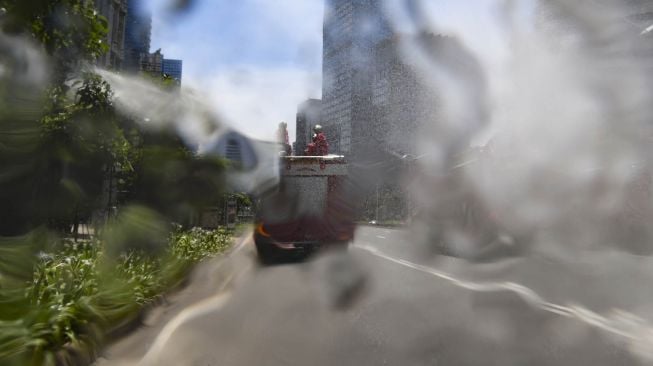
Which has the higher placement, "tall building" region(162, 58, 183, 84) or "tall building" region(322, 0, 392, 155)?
"tall building" region(322, 0, 392, 155)

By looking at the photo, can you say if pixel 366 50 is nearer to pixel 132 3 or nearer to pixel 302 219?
pixel 302 219

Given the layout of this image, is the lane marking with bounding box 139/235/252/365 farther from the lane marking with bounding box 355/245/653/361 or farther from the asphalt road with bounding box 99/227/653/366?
the lane marking with bounding box 355/245/653/361

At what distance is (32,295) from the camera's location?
4.56 metres

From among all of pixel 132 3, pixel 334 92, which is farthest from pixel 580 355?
pixel 334 92

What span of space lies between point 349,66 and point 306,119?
10.6ft

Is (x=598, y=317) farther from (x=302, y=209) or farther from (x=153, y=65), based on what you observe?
(x=153, y=65)

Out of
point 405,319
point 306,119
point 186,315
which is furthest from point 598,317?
point 306,119

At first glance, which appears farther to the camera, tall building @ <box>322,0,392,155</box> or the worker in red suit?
tall building @ <box>322,0,392,155</box>

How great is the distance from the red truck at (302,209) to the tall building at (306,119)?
8.22 feet

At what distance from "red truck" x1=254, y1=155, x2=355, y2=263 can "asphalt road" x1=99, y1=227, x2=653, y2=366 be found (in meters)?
1.72

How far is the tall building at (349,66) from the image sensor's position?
17.4 meters


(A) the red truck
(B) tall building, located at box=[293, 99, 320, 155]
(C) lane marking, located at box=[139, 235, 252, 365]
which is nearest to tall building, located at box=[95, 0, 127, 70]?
(C) lane marking, located at box=[139, 235, 252, 365]

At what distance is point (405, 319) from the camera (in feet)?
20.4

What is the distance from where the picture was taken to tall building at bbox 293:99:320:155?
1678 cm
